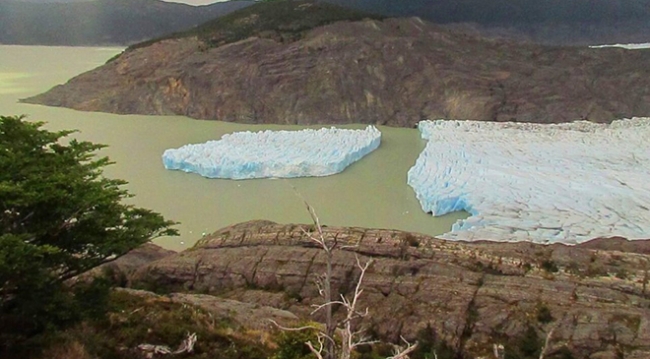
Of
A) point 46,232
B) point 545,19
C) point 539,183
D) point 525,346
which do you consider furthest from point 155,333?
point 545,19

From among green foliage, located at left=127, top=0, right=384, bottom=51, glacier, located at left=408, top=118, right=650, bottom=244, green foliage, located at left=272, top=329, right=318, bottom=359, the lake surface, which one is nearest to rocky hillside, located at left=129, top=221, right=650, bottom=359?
the lake surface

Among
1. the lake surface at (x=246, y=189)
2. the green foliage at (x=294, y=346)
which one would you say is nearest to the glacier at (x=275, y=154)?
the lake surface at (x=246, y=189)

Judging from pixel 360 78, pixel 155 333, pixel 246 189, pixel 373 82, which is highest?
pixel 360 78

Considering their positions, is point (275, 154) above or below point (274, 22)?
below

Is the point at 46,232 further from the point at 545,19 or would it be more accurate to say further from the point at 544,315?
the point at 545,19

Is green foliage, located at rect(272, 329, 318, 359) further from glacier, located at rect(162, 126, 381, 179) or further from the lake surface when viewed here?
glacier, located at rect(162, 126, 381, 179)

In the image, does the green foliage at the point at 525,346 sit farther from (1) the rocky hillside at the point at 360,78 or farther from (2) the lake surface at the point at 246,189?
(1) the rocky hillside at the point at 360,78

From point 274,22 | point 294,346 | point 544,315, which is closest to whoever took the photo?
point 294,346
